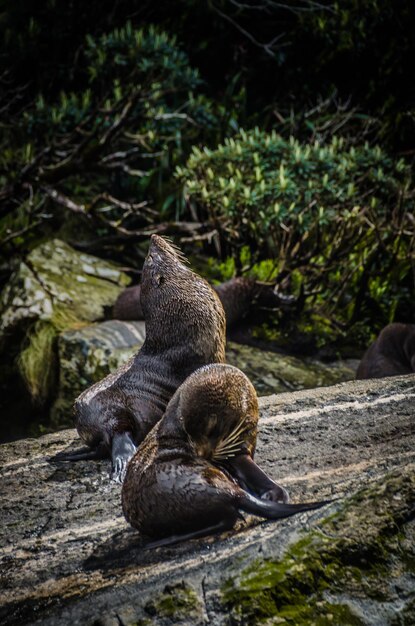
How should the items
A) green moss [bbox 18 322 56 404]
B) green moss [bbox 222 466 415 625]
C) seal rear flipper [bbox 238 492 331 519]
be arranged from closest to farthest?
green moss [bbox 222 466 415 625], seal rear flipper [bbox 238 492 331 519], green moss [bbox 18 322 56 404]

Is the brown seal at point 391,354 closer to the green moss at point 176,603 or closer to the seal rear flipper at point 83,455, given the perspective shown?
the seal rear flipper at point 83,455

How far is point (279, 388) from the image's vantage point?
730cm

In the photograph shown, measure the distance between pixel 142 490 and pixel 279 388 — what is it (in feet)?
15.7

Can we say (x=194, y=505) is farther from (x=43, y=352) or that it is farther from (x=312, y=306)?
(x=312, y=306)

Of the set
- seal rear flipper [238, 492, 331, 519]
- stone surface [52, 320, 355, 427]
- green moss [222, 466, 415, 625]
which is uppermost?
green moss [222, 466, 415, 625]

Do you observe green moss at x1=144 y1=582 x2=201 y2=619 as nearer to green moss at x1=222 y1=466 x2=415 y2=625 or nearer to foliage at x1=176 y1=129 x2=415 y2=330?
green moss at x1=222 y1=466 x2=415 y2=625

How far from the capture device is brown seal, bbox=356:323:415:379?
6.49 meters

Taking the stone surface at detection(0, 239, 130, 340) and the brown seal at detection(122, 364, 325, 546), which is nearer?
the brown seal at detection(122, 364, 325, 546)

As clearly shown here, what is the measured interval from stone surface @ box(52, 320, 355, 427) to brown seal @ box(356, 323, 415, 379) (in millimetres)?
998

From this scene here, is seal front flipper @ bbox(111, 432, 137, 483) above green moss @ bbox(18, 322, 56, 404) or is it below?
above

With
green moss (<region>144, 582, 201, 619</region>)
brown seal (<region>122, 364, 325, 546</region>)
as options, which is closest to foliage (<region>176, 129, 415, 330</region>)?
brown seal (<region>122, 364, 325, 546</region>)

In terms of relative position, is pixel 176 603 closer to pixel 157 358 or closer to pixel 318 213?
pixel 157 358

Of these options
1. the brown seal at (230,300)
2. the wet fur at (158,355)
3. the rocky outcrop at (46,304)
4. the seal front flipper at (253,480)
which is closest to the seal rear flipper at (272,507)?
the seal front flipper at (253,480)

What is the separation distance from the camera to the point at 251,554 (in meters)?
2.10
